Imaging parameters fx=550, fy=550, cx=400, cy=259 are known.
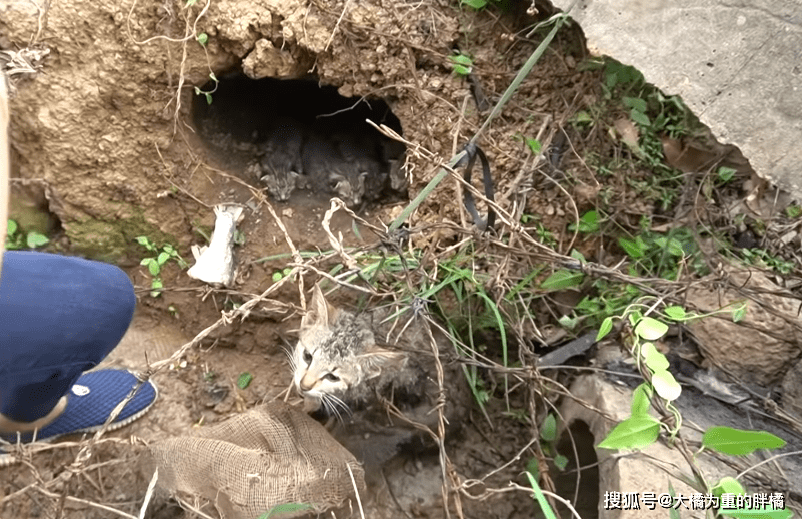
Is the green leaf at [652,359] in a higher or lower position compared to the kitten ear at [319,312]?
higher

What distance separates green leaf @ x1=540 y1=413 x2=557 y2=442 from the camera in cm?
221

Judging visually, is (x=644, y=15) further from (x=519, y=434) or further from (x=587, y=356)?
(x=519, y=434)

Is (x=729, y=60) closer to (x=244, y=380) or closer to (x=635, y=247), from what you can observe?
(x=635, y=247)

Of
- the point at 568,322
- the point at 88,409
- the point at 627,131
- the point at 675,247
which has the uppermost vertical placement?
the point at 627,131

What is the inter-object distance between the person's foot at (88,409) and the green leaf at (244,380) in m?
0.37

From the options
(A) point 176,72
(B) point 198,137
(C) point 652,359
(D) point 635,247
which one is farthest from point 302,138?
(C) point 652,359

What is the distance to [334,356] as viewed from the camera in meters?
2.12

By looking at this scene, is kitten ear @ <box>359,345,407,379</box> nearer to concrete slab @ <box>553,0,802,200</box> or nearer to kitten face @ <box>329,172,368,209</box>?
kitten face @ <box>329,172,368,209</box>

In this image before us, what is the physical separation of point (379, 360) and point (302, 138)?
168 cm

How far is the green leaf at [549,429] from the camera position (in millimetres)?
2209

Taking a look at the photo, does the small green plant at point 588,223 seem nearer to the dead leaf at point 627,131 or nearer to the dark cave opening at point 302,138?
the dead leaf at point 627,131

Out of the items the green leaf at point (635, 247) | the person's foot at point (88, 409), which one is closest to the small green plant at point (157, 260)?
the person's foot at point (88, 409)

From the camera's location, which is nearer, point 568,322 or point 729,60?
point 729,60

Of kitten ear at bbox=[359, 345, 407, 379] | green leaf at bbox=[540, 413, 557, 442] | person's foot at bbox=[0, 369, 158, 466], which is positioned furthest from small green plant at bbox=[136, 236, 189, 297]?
green leaf at bbox=[540, 413, 557, 442]
